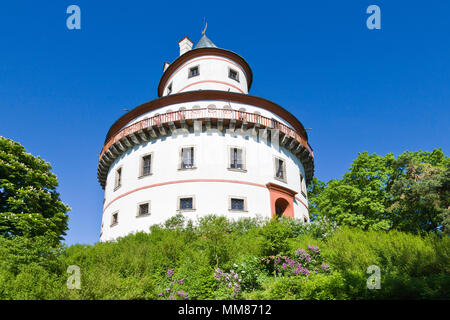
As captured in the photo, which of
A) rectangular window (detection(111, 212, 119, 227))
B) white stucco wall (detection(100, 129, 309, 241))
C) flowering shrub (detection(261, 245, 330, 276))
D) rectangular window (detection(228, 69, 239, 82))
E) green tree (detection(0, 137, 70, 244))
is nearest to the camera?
flowering shrub (detection(261, 245, 330, 276))

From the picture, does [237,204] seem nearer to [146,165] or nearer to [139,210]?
[139,210]

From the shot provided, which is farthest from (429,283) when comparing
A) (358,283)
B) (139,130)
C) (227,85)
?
(227,85)

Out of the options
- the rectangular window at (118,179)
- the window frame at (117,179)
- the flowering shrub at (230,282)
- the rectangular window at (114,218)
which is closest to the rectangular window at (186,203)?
the rectangular window at (114,218)

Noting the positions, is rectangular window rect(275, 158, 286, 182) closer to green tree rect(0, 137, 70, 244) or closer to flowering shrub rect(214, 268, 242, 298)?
flowering shrub rect(214, 268, 242, 298)

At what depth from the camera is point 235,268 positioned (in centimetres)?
1134

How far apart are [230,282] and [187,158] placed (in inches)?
596

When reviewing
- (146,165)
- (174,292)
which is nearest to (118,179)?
(146,165)

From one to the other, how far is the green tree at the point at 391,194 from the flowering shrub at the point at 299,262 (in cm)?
1544

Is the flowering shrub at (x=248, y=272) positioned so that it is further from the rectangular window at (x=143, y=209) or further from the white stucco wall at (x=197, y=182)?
the rectangular window at (x=143, y=209)

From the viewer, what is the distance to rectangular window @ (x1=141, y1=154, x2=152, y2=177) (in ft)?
83.1

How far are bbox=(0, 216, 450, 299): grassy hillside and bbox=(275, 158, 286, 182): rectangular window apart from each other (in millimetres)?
11484

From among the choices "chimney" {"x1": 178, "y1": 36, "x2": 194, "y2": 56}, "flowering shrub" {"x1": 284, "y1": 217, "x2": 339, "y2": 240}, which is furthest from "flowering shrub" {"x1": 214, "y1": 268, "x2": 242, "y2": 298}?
"chimney" {"x1": 178, "y1": 36, "x2": 194, "y2": 56}

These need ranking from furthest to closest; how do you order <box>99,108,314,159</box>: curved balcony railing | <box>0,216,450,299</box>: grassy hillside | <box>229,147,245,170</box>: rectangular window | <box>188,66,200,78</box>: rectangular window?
<box>188,66,200,78</box>: rectangular window → <box>99,108,314,159</box>: curved balcony railing → <box>229,147,245,170</box>: rectangular window → <box>0,216,450,299</box>: grassy hillside
